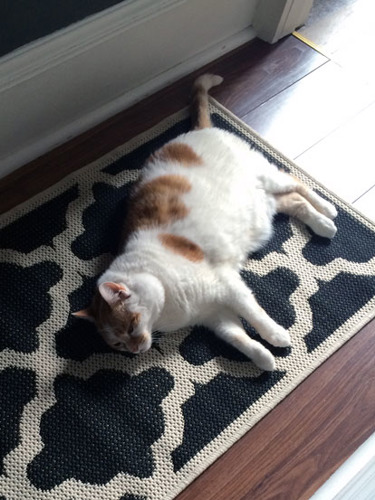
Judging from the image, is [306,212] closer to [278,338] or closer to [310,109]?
[278,338]

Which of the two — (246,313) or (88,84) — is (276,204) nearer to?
(246,313)

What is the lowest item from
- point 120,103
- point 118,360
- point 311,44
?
point 118,360

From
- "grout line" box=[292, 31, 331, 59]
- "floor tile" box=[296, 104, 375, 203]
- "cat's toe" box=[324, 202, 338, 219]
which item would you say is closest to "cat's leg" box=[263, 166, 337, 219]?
"cat's toe" box=[324, 202, 338, 219]

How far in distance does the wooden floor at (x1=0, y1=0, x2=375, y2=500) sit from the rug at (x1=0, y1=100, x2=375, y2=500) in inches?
2.2

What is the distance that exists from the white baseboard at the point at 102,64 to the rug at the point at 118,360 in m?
0.23

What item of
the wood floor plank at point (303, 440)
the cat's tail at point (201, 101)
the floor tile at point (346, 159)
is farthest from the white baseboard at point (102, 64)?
the wood floor plank at point (303, 440)

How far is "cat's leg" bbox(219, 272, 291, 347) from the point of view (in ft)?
4.56

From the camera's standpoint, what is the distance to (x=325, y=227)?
1.60m

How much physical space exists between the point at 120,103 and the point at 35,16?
51 centimetres

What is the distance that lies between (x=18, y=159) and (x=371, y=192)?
4.02ft

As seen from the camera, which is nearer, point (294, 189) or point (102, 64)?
point (294, 189)

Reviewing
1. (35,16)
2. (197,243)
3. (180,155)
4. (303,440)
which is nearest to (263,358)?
(303,440)

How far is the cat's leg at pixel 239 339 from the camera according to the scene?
1.37 metres

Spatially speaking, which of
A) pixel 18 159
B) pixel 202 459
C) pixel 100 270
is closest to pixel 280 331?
pixel 202 459
